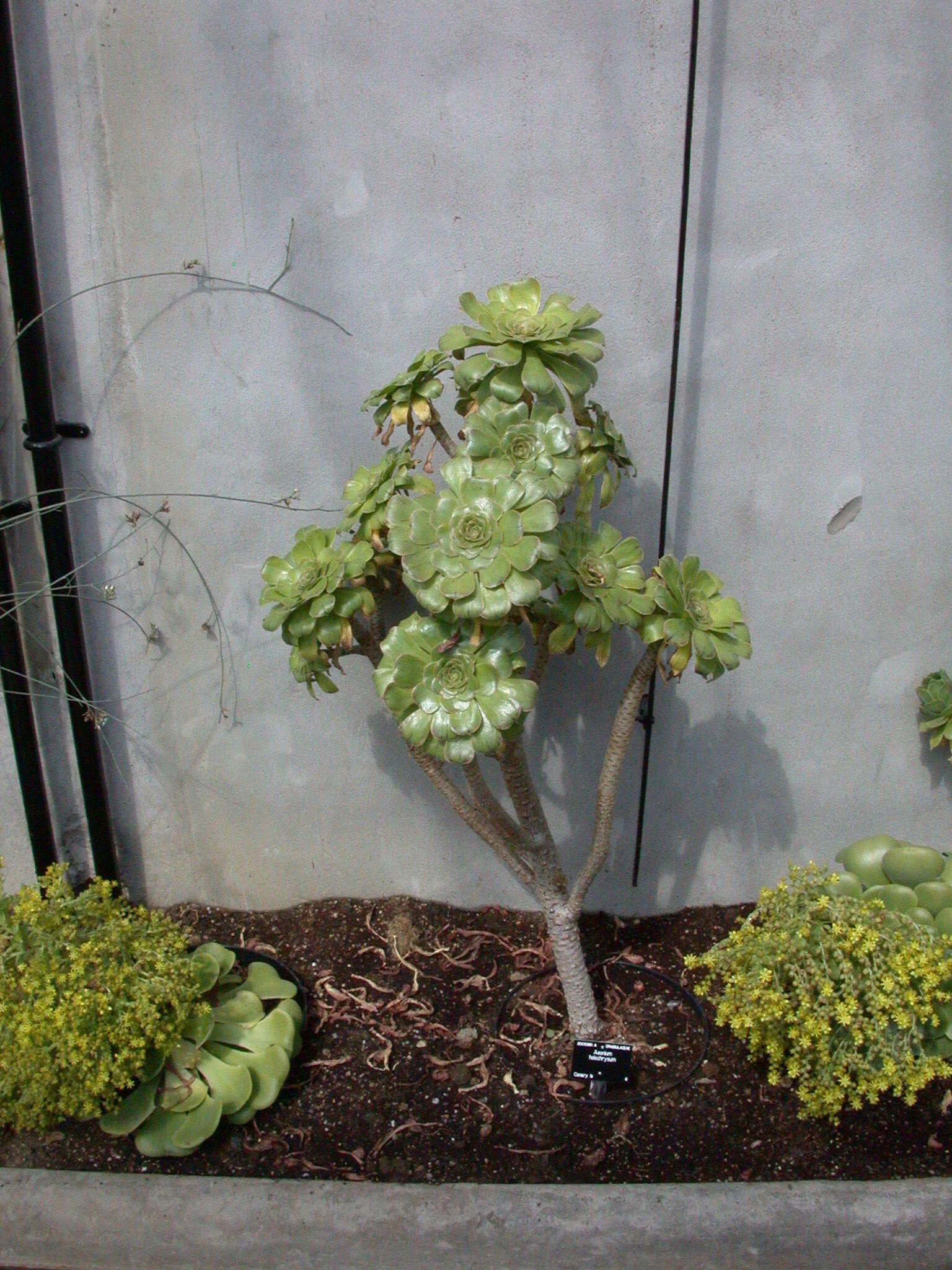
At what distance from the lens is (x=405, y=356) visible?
2230 millimetres

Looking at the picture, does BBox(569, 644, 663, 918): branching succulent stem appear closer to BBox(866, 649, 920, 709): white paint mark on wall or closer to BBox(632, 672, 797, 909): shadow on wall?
BBox(632, 672, 797, 909): shadow on wall

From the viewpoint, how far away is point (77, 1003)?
1909 millimetres

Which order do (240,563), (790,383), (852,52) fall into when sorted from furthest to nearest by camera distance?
(240,563), (790,383), (852,52)

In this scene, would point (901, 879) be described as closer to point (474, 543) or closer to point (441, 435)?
point (474, 543)

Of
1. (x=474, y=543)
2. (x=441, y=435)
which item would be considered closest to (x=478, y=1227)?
(x=474, y=543)

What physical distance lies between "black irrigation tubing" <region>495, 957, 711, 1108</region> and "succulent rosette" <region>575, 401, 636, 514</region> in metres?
1.11

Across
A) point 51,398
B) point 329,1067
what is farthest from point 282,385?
point 329,1067

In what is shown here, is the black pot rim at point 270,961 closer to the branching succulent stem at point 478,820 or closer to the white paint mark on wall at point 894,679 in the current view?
the branching succulent stem at point 478,820

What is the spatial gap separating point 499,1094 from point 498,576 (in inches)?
44.7

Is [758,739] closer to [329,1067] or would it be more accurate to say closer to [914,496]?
[914,496]

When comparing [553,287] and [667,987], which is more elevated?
[553,287]

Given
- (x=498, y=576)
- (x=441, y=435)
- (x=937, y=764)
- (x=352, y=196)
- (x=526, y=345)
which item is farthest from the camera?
(x=937, y=764)

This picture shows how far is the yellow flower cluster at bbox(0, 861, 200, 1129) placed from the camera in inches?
75.7

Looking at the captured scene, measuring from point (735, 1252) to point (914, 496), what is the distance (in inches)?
59.5
